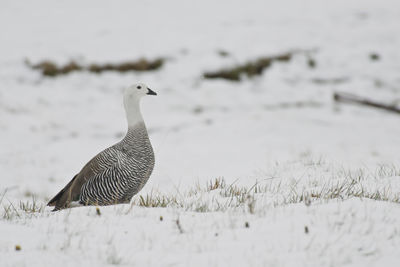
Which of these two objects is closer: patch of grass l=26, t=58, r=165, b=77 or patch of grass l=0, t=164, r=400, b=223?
patch of grass l=0, t=164, r=400, b=223

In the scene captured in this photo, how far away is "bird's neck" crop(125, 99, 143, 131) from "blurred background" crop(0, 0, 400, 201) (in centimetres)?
180

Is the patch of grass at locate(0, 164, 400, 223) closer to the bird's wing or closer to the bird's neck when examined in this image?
the bird's wing

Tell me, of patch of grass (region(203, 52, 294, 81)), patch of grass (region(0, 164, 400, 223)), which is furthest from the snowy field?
patch of grass (region(203, 52, 294, 81))

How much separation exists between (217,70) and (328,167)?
10.7 meters

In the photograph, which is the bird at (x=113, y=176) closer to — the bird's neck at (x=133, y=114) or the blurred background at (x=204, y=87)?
the bird's neck at (x=133, y=114)

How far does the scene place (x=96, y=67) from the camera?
53.6 feet

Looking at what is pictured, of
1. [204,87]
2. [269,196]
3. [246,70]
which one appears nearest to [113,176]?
[269,196]

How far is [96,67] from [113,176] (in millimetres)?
12271

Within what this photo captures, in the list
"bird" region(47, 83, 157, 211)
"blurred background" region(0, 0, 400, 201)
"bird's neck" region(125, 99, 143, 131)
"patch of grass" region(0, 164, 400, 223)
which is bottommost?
"patch of grass" region(0, 164, 400, 223)

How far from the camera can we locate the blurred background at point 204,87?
9625mm

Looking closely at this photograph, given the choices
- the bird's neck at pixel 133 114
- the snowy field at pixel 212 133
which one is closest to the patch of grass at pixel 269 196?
the snowy field at pixel 212 133

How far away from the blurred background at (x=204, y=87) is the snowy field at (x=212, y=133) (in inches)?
3.0

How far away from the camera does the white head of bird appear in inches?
216

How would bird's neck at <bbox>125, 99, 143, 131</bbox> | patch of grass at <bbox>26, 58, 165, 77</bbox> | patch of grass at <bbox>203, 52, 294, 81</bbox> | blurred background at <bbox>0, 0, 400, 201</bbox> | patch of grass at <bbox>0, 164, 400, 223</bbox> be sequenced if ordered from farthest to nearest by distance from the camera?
patch of grass at <bbox>26, 58, 165, 77</bbox> → patch of grass at <bbox>203, 52, 294, 81</bbox> → blurred background at <bbox>0, 0, 400, 201</bbox> → bird's neck at <bbox>125, 99, 143, 131</bbox> → patch of grass at <bbox>0, 164, 400, 223</bbox>
